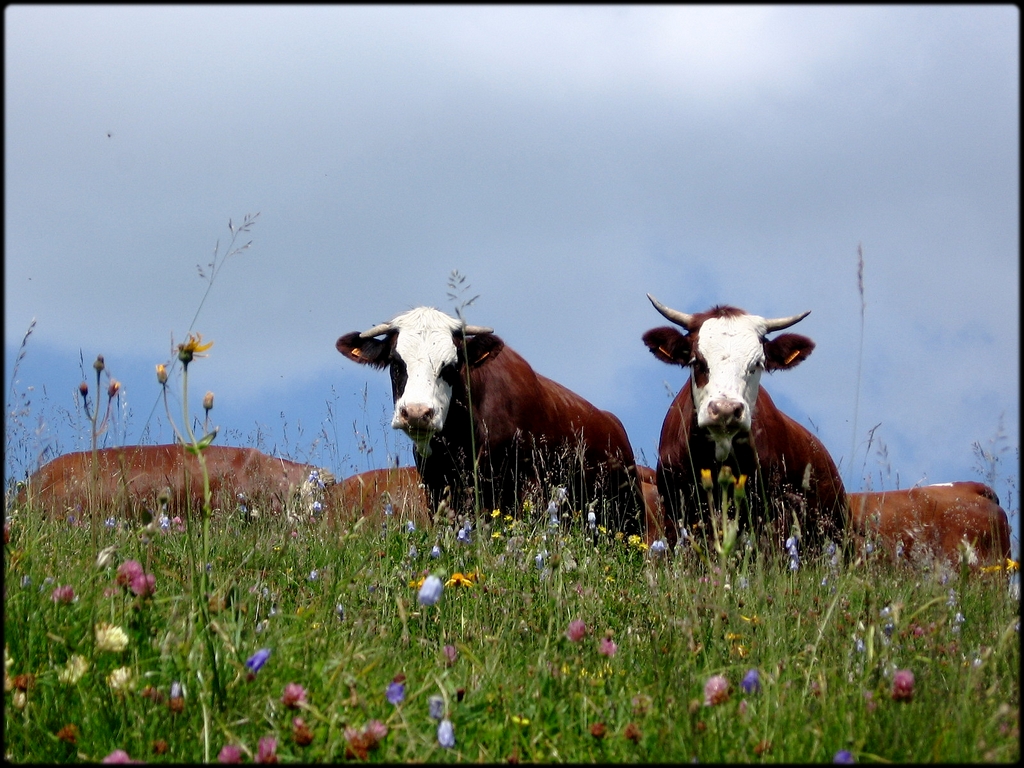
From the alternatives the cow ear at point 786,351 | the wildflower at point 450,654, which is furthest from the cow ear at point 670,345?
the wildflower at point 450,654

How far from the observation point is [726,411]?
666 centimetres

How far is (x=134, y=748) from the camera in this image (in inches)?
90.4

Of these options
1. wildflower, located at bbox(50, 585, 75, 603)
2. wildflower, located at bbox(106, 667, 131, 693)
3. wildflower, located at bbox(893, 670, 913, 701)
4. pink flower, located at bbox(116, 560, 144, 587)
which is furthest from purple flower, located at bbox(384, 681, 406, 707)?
wildflower, located at bbox(893, 670, 913, 701)

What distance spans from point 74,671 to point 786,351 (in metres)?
6.22

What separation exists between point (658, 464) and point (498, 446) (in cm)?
131

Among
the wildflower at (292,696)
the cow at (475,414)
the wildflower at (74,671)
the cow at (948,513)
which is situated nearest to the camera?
the wildflower at (292,696)

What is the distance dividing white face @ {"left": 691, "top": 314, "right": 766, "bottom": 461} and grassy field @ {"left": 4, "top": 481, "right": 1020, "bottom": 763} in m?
2.98

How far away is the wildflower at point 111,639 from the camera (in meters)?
2.42

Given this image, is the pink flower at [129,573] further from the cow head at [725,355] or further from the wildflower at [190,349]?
the cow head at [725,355]

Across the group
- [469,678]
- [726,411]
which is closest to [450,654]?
[469,678]

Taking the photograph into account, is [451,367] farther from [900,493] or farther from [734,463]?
[900,493]

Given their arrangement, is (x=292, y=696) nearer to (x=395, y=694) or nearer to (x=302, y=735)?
(x=302, y=735)

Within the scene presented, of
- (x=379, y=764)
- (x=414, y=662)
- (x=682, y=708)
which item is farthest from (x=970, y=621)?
(x=379, y=764)

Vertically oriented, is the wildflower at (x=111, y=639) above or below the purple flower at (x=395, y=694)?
above
